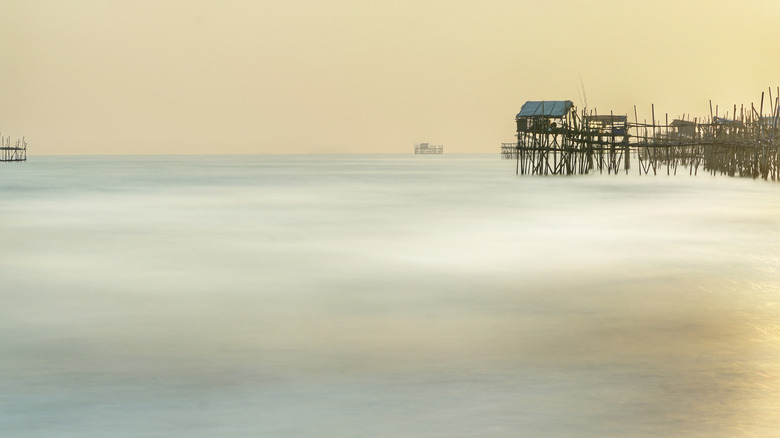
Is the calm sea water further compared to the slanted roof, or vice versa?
the slanted roof

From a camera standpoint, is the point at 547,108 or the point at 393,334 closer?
the point at 393,334

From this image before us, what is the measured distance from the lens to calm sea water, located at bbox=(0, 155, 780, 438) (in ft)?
17.4

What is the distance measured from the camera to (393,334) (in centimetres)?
768

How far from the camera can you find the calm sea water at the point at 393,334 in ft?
17.4

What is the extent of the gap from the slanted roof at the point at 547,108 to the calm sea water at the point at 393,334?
31.8 meters

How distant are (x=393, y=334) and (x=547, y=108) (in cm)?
4343

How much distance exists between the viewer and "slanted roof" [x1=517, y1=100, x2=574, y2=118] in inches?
1939

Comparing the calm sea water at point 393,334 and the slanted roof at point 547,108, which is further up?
the slanted roof at point 547,108

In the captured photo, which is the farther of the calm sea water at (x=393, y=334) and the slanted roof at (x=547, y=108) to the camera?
the slanted roof at (x=547, y=108)

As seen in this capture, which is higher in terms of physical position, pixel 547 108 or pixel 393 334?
pixel 547 108

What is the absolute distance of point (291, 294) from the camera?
33.2ft

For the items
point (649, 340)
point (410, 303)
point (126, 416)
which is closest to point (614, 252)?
point (410, 303)

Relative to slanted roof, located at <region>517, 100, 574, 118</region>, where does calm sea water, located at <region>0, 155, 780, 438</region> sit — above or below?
below

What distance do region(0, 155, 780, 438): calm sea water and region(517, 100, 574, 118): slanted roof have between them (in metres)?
31.8
